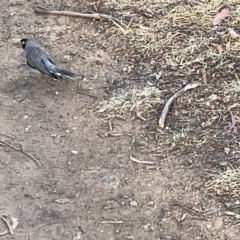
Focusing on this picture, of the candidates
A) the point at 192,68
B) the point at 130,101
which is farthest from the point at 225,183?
the point at 192,68

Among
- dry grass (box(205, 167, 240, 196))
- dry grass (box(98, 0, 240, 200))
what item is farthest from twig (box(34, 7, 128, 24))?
dry grass (box(205, 167, 240, 196))

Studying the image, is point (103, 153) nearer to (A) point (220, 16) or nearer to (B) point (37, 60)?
(B) point (37, 60)

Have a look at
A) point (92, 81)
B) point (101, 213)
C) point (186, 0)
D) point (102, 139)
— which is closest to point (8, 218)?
point (101, 213)

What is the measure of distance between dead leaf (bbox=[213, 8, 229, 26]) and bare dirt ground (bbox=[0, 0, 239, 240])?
738 mm

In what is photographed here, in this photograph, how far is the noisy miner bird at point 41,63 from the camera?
580 cm

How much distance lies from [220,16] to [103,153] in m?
2.29

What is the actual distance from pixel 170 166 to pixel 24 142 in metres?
1.15

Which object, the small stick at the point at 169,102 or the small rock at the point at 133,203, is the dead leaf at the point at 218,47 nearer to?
the small stick at the point at 169,102

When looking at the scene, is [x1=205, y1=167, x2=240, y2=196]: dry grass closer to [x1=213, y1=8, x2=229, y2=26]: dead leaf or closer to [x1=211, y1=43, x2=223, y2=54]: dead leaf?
[x1=211, y1=43, x2=223, y2=54]: dead leaf

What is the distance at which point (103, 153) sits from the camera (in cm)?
509

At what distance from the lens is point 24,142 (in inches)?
205

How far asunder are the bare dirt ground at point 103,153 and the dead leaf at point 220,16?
2.42ft

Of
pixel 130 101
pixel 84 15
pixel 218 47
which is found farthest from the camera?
pixel 84 15

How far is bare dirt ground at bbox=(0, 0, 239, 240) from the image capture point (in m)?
4.43
